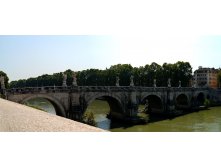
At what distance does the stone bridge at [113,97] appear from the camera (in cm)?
2798

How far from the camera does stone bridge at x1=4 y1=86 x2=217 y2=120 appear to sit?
28.0 meters

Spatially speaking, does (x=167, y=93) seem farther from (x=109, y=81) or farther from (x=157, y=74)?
(x=109, y=81)

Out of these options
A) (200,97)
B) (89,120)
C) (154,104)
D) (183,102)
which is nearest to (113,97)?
(89,120)

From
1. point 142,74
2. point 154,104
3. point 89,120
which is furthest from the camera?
point 142,74

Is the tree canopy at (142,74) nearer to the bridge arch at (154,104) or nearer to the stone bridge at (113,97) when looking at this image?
the stone bridge at (113,97)

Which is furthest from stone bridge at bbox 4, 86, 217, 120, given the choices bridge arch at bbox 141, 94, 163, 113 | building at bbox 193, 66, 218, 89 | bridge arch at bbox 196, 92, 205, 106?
building at bbox 193, 66, 218, 89

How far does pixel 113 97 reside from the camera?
37.2 metres

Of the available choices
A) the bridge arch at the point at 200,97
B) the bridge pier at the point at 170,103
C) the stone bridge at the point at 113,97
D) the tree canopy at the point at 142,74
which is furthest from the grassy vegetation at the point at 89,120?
the tree canopy at the point at 142,74

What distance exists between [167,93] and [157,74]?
2062 centimetres

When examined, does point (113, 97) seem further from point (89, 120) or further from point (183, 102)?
point (183, 102)

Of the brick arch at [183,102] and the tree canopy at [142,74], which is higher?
the tree canopy at [142,74]

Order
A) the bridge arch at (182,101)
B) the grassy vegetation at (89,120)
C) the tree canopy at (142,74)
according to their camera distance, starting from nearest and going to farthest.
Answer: the grassy vegetation at (89,120), the bridge arch at (182,101), the tree canopy at (142,74)

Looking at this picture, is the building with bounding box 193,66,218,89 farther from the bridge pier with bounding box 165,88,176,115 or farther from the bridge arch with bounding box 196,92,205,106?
the bridge pier with bounding box 165,88,176,115

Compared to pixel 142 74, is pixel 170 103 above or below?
below
